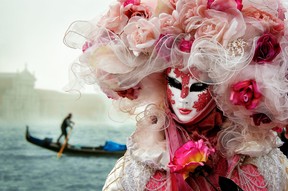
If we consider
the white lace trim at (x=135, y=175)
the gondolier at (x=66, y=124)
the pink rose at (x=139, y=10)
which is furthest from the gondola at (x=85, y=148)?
the pink rose at (x=139, y=10)

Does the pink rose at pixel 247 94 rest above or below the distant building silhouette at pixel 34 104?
above

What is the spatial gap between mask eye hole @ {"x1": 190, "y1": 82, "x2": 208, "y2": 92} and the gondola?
2.38 meters

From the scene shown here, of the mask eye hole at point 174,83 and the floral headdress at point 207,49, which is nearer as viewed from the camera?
the floral headdress at point 207,49

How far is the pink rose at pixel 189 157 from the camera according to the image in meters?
1.25

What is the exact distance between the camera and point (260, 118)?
1.30 meters

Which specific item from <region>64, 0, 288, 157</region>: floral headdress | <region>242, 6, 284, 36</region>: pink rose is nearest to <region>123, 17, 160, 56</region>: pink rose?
<region>64, 0, 288, 157</region>: floral headdress

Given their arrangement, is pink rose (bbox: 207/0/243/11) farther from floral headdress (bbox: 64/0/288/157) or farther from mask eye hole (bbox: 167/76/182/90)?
mask eye hole (bbox: 167/76/182/90)

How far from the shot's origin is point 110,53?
4.40ft

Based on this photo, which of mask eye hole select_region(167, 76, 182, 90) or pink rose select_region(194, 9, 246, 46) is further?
mask eye hole select_region(167, 76, 182, 90)

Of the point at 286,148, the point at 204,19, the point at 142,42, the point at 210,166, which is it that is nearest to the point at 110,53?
the point at 142,42

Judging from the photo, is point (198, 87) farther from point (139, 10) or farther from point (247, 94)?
point (139, 10)

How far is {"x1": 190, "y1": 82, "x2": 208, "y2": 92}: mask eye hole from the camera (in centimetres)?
133

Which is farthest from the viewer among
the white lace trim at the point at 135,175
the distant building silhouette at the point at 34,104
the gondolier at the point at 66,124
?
the gondolier at the point at 66,124

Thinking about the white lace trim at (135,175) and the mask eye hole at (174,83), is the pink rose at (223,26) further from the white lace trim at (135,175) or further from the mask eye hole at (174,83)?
the white lace trim at (135,175)
